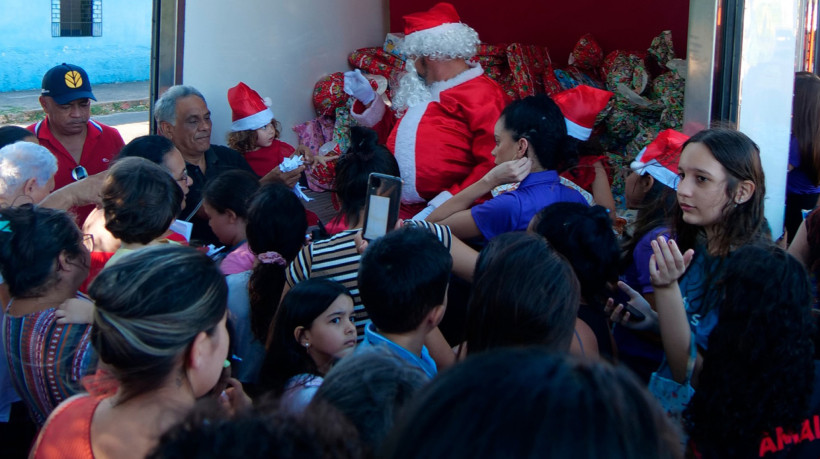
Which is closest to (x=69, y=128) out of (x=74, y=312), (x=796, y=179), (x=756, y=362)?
(x=74, y=312)

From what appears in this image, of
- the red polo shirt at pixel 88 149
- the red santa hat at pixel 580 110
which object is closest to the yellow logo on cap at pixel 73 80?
the red polo shirt at pixel 88 149

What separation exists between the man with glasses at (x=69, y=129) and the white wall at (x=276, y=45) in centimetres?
54

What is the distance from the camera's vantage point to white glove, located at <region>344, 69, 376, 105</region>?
14.7 feet

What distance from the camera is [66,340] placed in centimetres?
191

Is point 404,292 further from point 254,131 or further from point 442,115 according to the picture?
point 254,131

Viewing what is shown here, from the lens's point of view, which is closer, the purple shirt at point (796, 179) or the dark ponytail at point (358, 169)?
the dark ponytail at point (358, 169)

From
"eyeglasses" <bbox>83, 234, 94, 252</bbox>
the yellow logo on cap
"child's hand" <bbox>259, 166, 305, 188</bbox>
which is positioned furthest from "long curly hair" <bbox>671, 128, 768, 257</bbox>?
the yellow logo on cap

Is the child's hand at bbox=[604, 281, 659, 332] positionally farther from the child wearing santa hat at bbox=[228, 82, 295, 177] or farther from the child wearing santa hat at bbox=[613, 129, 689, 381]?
the child wearing santa hat at bbox=[228, 82, 295, 177]

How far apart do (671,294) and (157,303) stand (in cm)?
129

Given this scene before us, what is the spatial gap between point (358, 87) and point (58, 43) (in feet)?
34.7

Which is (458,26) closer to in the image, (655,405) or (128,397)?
(128,397)

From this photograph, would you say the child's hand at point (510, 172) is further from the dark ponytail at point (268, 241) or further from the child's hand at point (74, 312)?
the child's hand at point (74, 312)

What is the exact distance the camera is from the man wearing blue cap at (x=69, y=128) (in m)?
3.61

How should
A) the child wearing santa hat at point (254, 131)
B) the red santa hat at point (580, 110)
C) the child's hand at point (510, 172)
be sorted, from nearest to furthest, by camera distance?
the child's hand at point (510, 172), the red santa hat at point (580, 110), the child wearing santa hat at point (254, 131)
